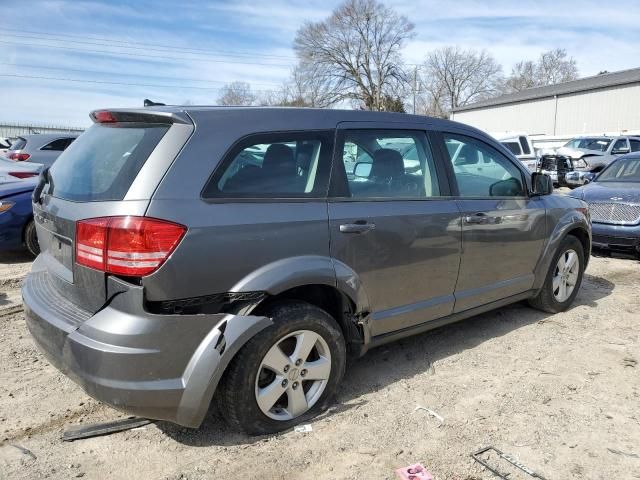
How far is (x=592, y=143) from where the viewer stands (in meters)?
19.5

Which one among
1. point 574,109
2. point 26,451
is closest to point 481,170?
point 26,451

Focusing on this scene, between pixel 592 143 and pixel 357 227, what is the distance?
19.3 meters

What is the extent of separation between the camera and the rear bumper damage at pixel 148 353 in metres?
2.48

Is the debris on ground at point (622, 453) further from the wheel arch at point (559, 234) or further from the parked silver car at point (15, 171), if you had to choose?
the parked silver car at point (15, 171)

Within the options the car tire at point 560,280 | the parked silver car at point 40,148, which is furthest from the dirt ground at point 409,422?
the parked silver car at point 40,148

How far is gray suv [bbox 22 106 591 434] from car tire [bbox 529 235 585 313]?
1401mm

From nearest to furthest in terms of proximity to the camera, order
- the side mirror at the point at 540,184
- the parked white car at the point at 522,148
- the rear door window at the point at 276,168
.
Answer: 1. the rear door window at the point at 276,168
2. the side mirror at the point at 540,184
3. the parked white car at the point at 522,148

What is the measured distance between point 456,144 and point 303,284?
1.86 m

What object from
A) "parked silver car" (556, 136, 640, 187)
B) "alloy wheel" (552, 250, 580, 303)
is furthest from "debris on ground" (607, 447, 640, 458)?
"parked silver car" (556, 136, 640, 187)

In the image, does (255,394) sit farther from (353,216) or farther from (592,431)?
(592,431)

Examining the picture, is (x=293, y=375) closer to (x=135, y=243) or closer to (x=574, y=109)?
(x=135, y=243)

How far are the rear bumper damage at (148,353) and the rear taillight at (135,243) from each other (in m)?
0.11

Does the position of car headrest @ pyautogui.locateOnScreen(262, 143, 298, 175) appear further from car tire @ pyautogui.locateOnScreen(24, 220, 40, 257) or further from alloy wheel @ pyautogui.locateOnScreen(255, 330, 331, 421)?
car tire @ pyautogui.locateOnScreen(24, 220, 40, 257)

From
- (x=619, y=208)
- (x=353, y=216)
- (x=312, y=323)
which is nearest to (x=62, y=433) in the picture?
(x=312, y=323)
